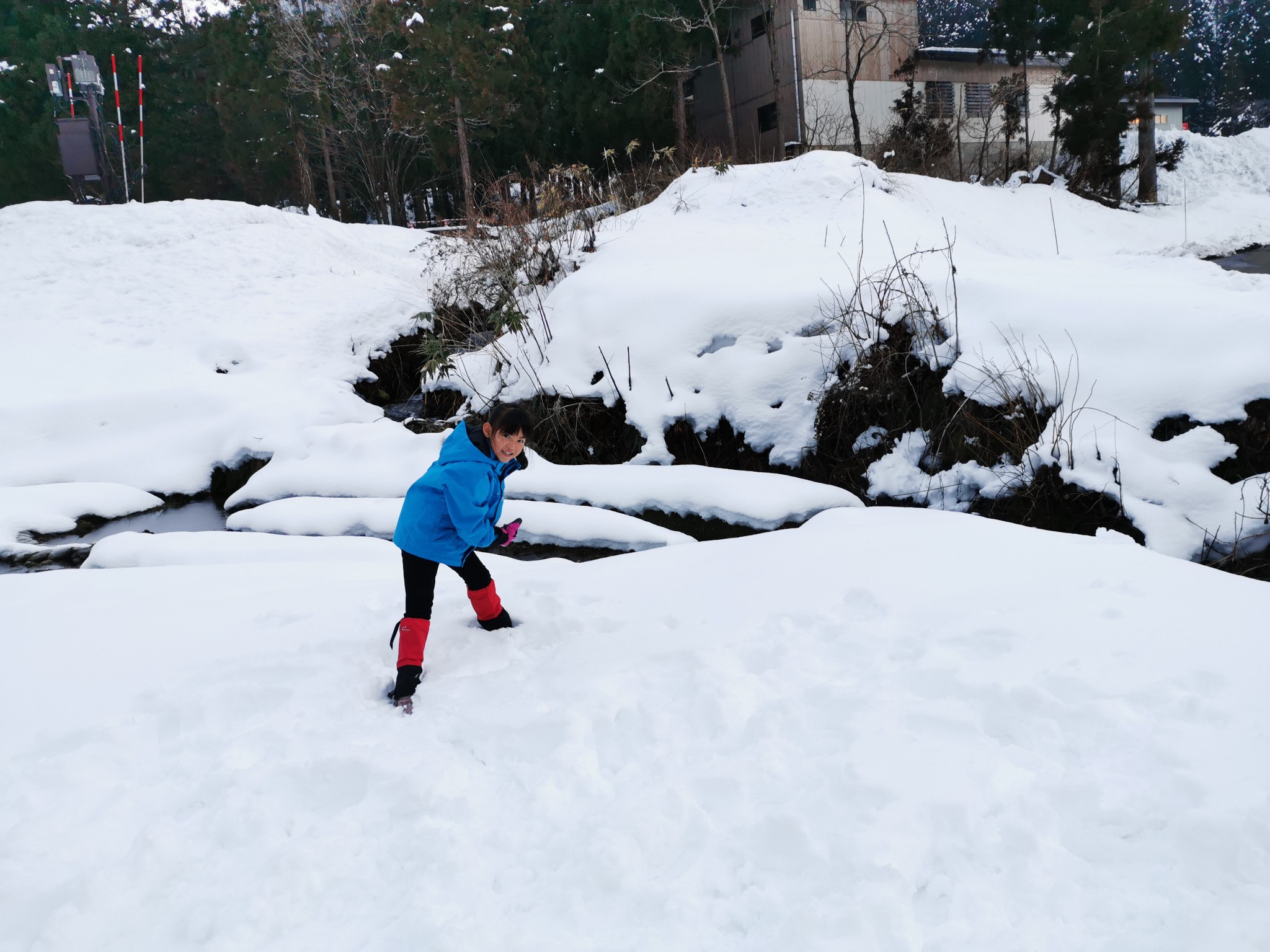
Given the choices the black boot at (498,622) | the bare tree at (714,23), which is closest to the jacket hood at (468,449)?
the black boot at (498,622)

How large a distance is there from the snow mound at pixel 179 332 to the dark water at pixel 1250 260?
11.2 meters

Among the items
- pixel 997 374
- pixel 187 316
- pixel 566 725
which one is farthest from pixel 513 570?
pixel 187 316

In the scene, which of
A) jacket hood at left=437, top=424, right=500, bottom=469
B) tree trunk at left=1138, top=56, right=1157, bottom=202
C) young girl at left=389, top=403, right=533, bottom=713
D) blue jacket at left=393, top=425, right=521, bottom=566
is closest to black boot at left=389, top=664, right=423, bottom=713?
young girl at left=389, top=403, right=533, bottom=713

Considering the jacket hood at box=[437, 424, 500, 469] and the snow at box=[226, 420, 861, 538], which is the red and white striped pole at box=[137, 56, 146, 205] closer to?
the snow at box=[226, 420, 861, 538]

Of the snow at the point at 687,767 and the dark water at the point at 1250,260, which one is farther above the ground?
the dark water at the point at 1250,260

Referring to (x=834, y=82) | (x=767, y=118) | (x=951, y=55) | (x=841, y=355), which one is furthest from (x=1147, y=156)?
(x=841, y=355)

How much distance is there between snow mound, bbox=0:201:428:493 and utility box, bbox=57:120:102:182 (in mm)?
1473

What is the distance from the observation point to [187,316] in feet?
30.6

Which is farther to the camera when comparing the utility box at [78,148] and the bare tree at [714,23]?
the bare tree at [714,23]

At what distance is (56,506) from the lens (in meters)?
5.91

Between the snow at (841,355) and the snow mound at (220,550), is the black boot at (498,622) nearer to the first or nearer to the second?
the snow mound at (220,550)

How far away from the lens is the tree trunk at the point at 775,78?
17000 millimetres

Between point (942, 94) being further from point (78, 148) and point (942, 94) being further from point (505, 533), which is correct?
point (505, 533)

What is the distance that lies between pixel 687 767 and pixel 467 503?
3.81 ft
